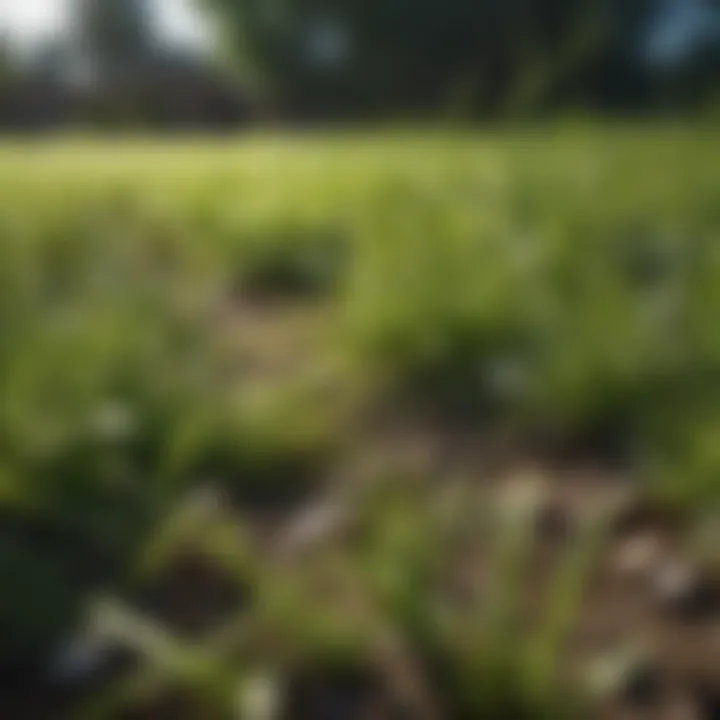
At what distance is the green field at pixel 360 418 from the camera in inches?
14.1

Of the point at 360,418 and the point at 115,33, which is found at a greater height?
the point at 115,33

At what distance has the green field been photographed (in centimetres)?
36

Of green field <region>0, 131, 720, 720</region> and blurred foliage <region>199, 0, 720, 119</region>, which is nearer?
green field <region>0, 131, 720, 720</region>

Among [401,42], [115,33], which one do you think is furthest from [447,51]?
[115,33]

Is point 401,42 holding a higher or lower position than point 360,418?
higher

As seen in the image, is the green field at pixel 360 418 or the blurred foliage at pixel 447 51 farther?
the blurred foliage at pixel 447 51

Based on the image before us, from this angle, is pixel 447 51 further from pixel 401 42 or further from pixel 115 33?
pixel 115 33

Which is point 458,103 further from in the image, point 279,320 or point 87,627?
point 87,627

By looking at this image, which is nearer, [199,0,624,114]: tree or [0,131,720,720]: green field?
[0,131,720,720]: green field

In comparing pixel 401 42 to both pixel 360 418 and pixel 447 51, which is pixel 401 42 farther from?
pixel 360 418

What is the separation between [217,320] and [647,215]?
0.27 meters

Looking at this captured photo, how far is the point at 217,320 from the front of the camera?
549 mm

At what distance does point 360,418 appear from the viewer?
1.59 feet

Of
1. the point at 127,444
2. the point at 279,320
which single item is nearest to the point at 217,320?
the point at 279,320
